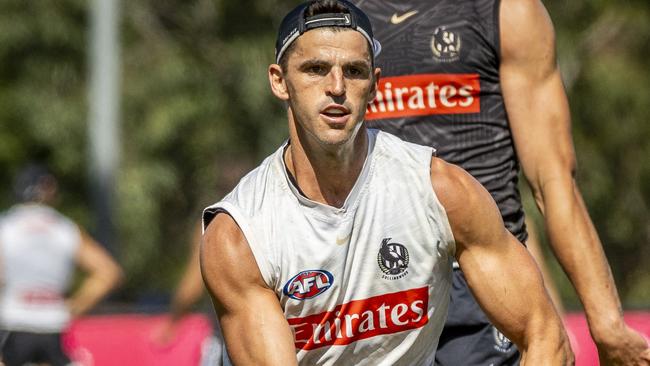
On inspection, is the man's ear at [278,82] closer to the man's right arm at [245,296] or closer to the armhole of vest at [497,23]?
the man's right arm at [245,296]

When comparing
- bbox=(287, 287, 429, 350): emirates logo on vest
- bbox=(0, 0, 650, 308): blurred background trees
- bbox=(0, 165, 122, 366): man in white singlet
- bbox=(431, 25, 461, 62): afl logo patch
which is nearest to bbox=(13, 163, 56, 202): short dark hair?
bbox=(0, 165, 122, 366): man in white singlet

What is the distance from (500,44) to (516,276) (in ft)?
3.86

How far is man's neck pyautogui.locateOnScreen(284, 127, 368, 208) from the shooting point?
4.55m

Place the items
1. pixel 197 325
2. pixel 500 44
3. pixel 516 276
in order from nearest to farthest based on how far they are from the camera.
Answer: pixel 516 276
pixel 500 44
pixel 197 325

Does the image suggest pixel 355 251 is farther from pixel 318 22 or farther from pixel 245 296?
pixel 318 22

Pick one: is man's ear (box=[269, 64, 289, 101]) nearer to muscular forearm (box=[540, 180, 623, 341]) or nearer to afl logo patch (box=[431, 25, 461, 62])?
afl logo patch (box=[431, 25, 461, 62])

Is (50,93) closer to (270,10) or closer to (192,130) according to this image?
(192,130)

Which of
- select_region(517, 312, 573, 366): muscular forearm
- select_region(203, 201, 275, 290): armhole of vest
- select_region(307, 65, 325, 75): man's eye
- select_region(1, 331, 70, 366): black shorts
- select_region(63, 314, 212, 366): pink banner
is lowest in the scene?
select_region(63, 314, 212, 366): pink banner

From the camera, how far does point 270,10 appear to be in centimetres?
2034

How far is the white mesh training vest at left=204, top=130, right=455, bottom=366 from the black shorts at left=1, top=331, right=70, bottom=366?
5.90 m

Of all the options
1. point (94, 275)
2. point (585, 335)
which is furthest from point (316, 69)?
point (94, 275)

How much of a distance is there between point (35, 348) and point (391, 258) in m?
6.21

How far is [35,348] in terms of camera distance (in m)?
10.2

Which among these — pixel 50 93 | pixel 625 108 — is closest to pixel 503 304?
pixel 625 108
